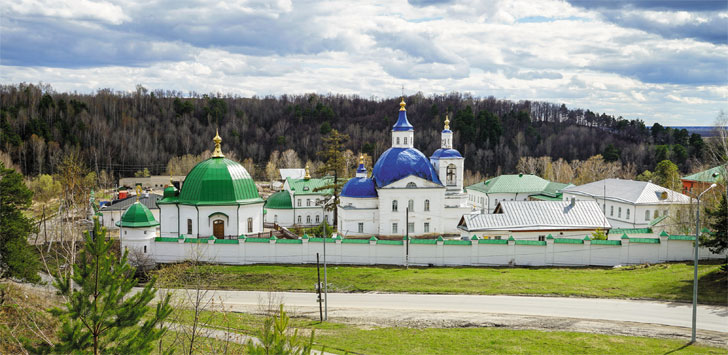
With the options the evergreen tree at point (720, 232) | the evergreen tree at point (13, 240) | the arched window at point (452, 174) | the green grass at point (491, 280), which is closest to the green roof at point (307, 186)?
the arched window at point (452, 174)

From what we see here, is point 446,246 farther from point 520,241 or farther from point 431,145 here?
point 431,145

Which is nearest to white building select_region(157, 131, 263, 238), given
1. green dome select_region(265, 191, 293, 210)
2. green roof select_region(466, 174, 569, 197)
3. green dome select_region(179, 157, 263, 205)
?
green dome select_region(179, 157, 263, 205)

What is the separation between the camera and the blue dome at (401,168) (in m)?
41.2

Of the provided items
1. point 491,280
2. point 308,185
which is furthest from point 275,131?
point 491,280

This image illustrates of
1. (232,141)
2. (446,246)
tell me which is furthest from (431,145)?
(446,246)

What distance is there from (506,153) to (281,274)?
84.1m

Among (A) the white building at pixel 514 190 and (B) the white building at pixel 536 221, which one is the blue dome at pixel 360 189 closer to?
(B) the white building at pixel 536 221

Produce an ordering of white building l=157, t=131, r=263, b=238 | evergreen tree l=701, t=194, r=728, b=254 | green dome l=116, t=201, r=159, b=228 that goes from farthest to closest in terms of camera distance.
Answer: white building l=157, t=131, r=263, b=238, green dome l=116, t=201, r=159, b=228, evergreen tree l=701, t=194, r=728, b=254

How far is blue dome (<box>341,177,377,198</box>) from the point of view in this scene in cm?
4088

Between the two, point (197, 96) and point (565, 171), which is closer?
point (565, 171)

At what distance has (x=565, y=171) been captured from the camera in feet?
254

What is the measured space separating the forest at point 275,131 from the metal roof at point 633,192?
38.4 meters

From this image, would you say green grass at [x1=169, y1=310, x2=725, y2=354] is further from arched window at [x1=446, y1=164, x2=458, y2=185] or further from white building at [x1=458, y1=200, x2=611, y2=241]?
arched window at [x1=446, y1=164, x2=458, y2=185]

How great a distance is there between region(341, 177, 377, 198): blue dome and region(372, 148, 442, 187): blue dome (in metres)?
0.65
